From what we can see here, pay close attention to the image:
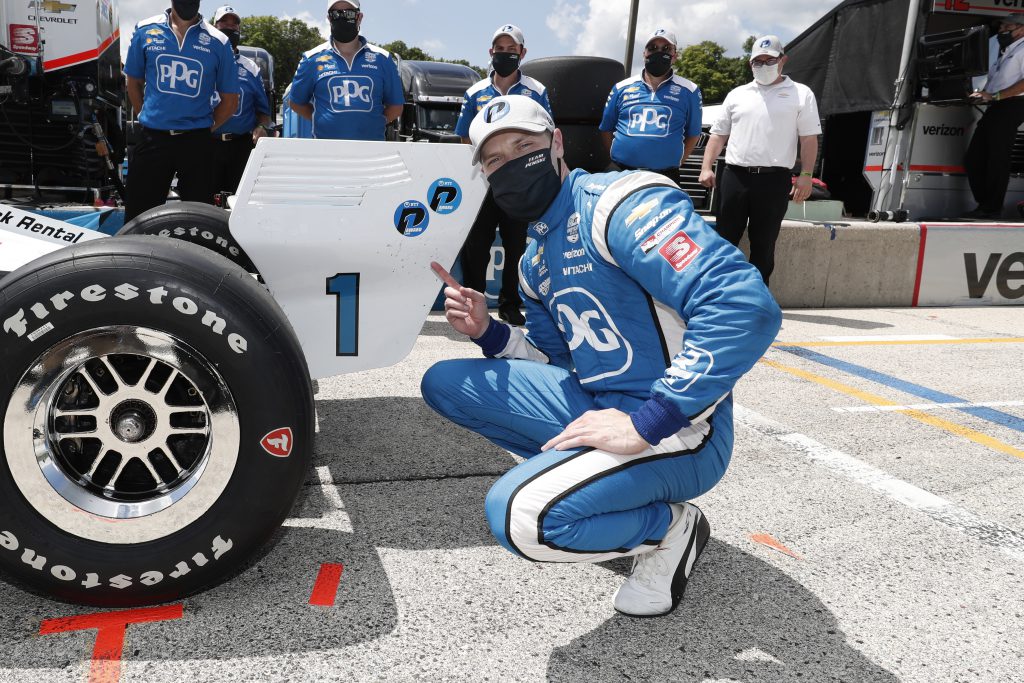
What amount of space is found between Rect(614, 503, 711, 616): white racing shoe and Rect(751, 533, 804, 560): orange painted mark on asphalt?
0.48 m

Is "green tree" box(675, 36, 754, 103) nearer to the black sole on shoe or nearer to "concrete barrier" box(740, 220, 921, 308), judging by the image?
"concrete barrier" box(740, 220, 921, 308)

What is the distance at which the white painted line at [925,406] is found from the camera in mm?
4195

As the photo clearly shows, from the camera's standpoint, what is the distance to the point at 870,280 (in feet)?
24.7

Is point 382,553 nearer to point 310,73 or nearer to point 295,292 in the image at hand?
point 295,292

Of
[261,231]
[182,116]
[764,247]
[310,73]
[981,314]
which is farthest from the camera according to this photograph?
[981,314]

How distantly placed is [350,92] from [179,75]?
1.04m

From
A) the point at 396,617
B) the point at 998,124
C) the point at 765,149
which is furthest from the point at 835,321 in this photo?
the point at 396,617

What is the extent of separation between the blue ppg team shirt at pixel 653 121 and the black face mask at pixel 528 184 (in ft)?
12.2

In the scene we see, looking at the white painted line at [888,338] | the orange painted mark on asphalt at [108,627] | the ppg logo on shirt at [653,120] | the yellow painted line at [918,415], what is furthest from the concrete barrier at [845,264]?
the orange painted mark on asphalt at [108,627]

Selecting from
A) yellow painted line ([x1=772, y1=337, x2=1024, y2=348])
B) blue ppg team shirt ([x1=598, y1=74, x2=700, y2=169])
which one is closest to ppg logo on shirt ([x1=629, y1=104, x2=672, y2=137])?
blue ppg team shirt ([x1=598, y1=74, x2=700, y2=169])

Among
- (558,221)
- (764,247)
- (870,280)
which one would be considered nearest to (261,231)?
(558,221)

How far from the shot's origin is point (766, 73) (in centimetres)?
595

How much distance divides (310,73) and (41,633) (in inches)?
165

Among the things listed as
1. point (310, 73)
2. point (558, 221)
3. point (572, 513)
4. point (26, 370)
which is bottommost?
point (572, 513)
